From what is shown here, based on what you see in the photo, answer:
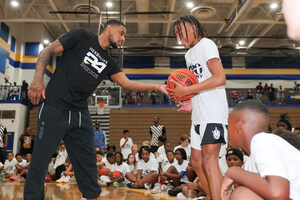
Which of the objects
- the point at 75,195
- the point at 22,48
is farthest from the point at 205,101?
the point at 22,48

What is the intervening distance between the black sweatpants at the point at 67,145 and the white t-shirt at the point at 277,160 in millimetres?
1516

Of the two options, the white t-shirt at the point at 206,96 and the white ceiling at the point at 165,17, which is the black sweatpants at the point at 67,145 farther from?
the white ceiling at the point at 165,17

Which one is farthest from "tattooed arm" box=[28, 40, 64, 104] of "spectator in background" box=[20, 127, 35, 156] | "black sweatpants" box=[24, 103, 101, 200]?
"spectator in background" box=[20, 127, 35, 156]

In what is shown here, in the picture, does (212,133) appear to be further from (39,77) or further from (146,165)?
(146,165)

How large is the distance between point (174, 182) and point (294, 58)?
65.6 ft

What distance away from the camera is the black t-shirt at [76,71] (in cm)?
225

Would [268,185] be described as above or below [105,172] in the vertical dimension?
above

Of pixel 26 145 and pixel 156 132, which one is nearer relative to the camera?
pixel 156 132

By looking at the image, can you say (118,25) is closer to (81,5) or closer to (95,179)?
(95,179)

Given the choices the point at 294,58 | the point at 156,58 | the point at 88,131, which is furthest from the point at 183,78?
the point at 294,58

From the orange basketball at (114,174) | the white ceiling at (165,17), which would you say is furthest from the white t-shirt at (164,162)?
the white ceiling at (165,17)

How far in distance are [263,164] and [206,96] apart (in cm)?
122

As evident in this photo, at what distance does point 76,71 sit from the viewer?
2.30 m

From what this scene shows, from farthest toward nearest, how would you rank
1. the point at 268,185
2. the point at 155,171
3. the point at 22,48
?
the point at 22,48 → the point at 155,171 → the point at 268,185
